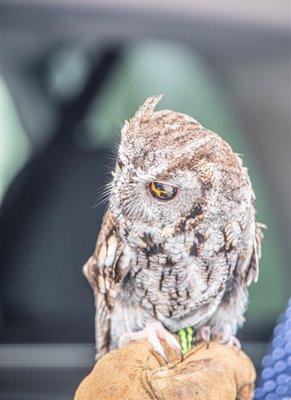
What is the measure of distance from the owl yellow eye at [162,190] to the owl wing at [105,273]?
90mm

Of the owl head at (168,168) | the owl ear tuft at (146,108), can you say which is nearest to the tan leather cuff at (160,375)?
the owl head at (168,168)

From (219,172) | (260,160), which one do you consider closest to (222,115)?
(260,160)

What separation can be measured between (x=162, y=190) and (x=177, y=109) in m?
0.16

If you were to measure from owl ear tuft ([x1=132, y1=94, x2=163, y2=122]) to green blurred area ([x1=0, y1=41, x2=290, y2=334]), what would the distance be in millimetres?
22

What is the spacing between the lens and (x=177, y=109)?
123 centimetres

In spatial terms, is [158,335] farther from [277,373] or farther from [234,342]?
[277,373]

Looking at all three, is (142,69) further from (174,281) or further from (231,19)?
(174,281)

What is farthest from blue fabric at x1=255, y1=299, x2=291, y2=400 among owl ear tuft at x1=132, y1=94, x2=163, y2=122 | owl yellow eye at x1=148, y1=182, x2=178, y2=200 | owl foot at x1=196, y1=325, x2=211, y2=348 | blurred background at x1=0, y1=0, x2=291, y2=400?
owl ear tuft at x1=132, y1=94, x2=163, y2=122

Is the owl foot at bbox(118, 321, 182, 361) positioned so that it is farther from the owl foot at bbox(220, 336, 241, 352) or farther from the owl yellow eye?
the owl yellow eye

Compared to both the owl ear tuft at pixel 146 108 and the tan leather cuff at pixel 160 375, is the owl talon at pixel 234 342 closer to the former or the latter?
Result: the tan leather cuff at pixel 160 375

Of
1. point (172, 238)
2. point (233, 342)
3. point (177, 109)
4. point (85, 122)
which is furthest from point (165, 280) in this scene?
point (85, 122)

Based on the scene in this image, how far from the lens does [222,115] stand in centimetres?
138

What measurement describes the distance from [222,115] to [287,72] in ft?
1.10

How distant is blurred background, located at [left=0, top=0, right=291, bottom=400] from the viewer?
1.36 metres
